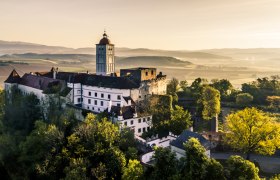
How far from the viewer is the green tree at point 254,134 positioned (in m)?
39.6

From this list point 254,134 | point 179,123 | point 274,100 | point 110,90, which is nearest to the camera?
point 254,134

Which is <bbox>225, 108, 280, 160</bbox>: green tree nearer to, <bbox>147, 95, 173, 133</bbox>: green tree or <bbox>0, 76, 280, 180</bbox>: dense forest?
<bbox>0, 76, 280, 180</bbox>: dense forest

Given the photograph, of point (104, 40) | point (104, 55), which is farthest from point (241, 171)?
point (104, 40)

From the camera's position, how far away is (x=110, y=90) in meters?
55.3

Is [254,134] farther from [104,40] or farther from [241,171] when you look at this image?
[104,40]

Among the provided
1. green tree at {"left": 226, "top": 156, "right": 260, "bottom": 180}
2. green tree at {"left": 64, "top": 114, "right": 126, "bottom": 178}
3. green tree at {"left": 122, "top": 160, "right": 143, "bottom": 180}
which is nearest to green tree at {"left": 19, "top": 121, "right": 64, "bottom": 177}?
green tree at {"left": 64, "top": 114, "right": 126, "bottom": 178}

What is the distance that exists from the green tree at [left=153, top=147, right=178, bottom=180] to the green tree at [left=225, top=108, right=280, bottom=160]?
12226mm

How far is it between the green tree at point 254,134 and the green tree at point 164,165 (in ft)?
40.1

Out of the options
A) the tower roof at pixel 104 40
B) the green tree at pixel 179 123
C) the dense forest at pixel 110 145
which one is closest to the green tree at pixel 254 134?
the dense forest at pixel 110 145

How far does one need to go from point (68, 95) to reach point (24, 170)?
1871 centimetres

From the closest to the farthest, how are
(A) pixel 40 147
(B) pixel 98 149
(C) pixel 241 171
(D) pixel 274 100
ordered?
1. (C) pixel 241 171
2. (B) pixel 98 149
3. (A) pixel 40 147
4. (D) pixel 274 100

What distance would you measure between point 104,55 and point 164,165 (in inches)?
1960

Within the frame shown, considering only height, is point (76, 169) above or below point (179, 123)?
below

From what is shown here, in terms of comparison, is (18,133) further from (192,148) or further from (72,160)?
(192,148)
